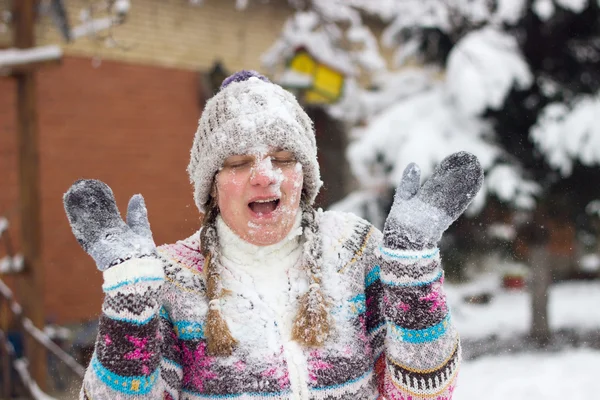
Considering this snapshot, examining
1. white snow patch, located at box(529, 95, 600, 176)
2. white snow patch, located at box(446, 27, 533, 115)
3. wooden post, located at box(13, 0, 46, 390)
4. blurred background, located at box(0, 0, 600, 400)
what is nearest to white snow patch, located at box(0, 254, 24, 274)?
wooden post, located at box(13, 0, 46, 390)

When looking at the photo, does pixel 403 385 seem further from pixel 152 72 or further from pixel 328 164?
pixel 328 164

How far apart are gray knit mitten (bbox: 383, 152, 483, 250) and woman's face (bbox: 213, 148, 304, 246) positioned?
244 millimetres

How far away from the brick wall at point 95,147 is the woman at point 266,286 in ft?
12.3

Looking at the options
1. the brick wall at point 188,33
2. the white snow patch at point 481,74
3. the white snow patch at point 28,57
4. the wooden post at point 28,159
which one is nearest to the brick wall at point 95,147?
the brick wall at point 188,33

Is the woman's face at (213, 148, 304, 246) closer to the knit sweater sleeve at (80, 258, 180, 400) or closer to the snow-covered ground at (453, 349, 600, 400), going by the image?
the knit sweater sleeve at (80, 258, 180, 400)

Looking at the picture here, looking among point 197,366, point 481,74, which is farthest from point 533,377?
point 197,366

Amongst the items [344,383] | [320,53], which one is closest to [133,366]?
[344,383]

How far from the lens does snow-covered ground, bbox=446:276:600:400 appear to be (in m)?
4.58

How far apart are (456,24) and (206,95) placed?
2797 millimetres

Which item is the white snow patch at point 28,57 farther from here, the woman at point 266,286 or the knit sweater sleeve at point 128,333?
the knit sweater sleeve at point 128,333

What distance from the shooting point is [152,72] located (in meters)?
6.19

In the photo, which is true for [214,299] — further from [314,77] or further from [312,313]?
[314,77]

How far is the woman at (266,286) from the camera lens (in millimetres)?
1256

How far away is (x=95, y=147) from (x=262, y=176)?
4.85 metres
